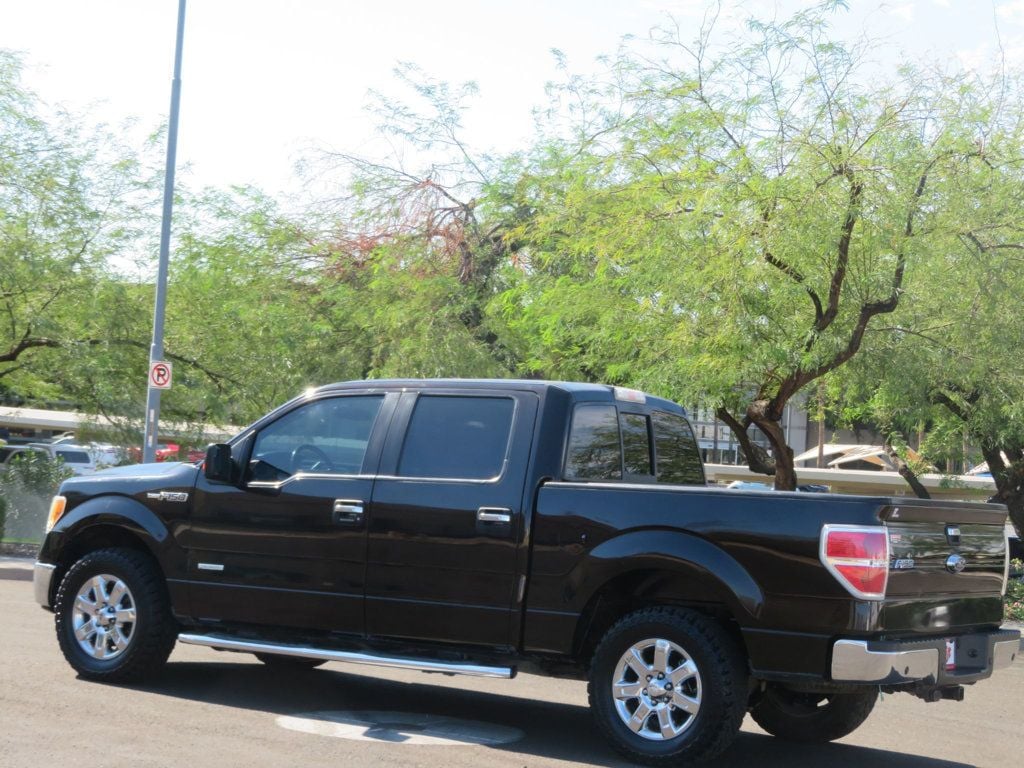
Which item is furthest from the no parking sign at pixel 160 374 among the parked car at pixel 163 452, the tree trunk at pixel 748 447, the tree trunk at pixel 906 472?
the tree trunk at pixel 906 472

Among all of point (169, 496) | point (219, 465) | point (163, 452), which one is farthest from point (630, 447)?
point (163, 452)

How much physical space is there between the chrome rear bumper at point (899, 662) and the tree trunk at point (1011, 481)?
15440 millimetres

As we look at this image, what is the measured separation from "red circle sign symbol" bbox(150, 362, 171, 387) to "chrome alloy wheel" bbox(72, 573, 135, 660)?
443 inches

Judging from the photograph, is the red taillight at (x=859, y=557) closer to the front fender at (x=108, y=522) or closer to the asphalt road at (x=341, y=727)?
the asphalt road at (x=341, y=727)

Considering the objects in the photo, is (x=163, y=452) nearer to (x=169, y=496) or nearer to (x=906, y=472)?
(x=906, y=472)

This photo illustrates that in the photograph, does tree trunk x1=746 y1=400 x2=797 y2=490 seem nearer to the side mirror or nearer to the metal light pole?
the metal light pole

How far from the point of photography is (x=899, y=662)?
6.03 m

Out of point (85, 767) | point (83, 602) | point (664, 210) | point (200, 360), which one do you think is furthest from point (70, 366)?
point (85, 767)

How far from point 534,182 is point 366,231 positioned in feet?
13.9

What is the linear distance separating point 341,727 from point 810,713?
2717mm

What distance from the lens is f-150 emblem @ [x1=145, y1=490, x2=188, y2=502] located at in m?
8.09

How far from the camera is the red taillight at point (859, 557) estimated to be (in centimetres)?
603

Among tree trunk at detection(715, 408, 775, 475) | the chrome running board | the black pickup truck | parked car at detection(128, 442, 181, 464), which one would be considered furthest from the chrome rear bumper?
parked car at detection(128, 442, 181, 464)

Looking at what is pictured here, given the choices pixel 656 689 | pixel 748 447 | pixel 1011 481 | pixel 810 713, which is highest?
pixel 748 447
